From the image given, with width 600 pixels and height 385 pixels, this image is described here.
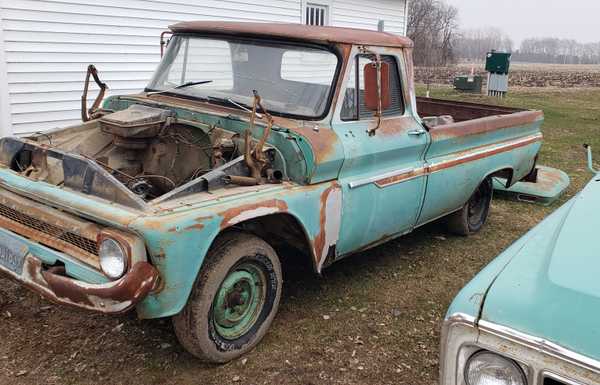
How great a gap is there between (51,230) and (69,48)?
19.9ft

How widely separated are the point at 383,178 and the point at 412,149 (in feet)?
1.45

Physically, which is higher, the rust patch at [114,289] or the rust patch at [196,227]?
the rust patch at [196,227]

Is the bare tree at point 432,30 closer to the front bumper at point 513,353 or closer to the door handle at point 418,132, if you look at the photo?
the door handle at point 418,132

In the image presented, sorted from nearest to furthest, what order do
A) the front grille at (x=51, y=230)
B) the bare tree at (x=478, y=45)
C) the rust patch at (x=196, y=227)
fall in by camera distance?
1. the rust patch at (x=196, y=227)
2. the front grille at (x=51, y=230)
3. the bare tree at (x=478, y=45)

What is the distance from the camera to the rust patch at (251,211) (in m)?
2.93

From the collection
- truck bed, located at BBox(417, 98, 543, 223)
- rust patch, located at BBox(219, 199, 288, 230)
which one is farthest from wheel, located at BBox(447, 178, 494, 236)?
rust patch, located at BBox(219, 199, 288, 230)

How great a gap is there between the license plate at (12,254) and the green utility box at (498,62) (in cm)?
1933

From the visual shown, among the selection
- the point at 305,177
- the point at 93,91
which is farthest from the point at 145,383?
the point at 93,91

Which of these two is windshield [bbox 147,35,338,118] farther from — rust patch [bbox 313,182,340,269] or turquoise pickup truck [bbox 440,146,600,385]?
turquoise pickup truck [bbox 440,146,600,385]

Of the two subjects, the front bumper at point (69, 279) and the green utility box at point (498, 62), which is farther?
the green utility box at point (498, 62)

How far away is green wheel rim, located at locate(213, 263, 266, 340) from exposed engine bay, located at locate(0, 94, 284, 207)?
55 cm

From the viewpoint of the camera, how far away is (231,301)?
3.27 m

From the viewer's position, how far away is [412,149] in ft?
14.0

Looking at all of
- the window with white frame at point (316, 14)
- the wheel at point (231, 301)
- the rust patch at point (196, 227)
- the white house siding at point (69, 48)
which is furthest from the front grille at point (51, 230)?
the window with white frame at point (316, 14)
